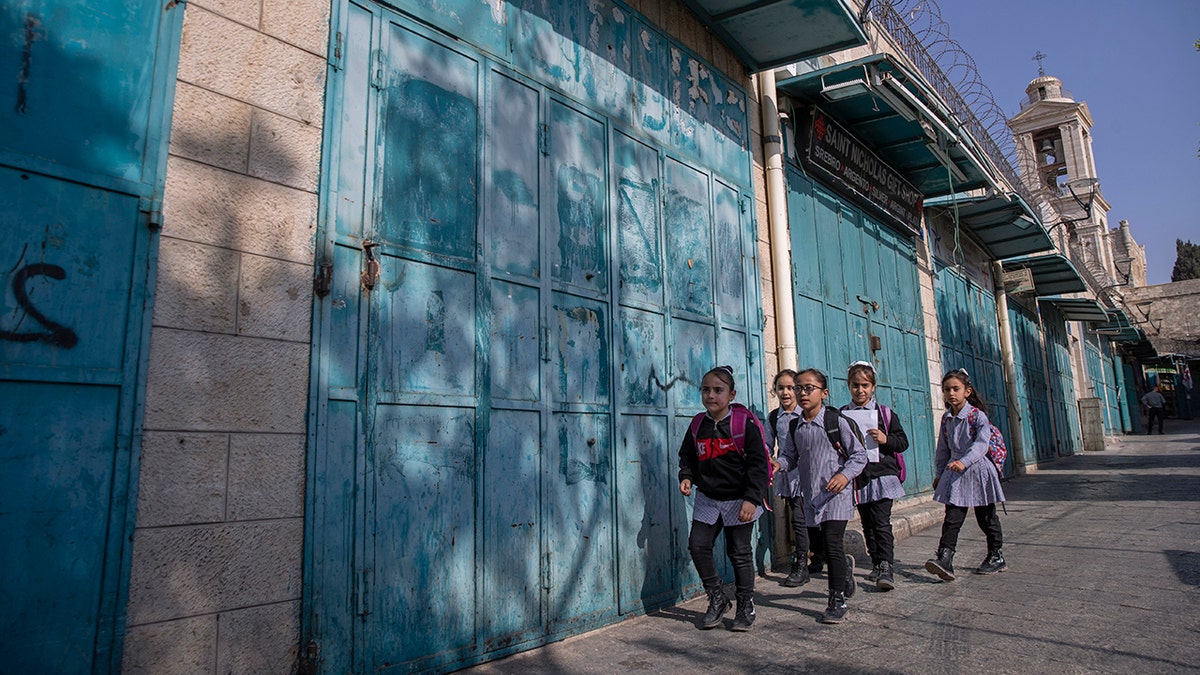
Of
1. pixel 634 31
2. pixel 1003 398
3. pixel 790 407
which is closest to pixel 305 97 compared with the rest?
pixel 634 31

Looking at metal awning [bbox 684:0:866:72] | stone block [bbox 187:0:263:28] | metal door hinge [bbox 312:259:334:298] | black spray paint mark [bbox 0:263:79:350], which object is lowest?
black spray paint mark [bbox 0:263:79:350]

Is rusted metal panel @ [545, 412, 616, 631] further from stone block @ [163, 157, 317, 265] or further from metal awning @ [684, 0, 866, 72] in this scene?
metal awning @ [684, 0, 866, 72]

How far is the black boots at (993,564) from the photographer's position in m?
5.73

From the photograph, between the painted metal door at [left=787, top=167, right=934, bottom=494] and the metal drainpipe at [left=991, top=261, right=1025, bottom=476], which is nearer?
the painted metal door at [left=787, top=167, right=934, bottom=494]

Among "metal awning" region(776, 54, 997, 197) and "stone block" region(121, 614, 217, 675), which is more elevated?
"metal awning" region(776, 54, 997, 197)

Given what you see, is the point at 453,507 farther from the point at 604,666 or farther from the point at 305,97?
the point at 305,97

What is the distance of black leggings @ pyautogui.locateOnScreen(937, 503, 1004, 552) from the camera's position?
5.61 metres

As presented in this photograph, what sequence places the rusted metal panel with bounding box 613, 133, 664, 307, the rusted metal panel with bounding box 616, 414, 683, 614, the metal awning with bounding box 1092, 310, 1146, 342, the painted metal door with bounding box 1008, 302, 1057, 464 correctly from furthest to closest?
the metal awning with bounding box 1092, 310, 1146, 342, the painted metal door with bounding box 1008, 302, 1057, 464, the rusted metal panel with bounding box 613, 133, 664, 307, the rusted metal panel with bounding box 616, 414, 683, 614

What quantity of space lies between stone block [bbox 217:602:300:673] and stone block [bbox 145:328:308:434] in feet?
2.40

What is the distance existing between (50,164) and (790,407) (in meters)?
5.05

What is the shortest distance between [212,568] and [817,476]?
11.8 feet

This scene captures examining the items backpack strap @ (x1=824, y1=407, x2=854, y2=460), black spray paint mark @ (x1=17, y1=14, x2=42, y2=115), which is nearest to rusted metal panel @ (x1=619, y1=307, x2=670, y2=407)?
backpack strap @ (x1=824, y1=407, x2=854, y2=460)

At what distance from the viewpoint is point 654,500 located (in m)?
5.20

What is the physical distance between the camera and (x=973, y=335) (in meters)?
13.7
